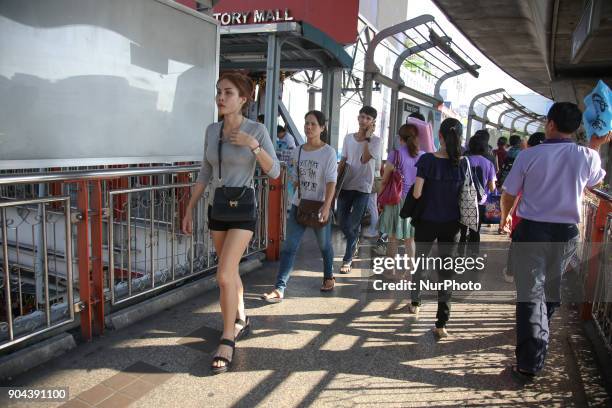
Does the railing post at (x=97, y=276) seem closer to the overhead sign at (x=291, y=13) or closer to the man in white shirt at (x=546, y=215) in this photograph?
the man in white shirt at (x=546, y=215)

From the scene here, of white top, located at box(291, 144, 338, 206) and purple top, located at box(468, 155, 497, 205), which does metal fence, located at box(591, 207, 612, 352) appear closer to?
purple top, located at box(468, 155, 497, 205)

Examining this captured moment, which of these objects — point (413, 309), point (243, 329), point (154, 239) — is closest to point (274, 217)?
point (154, 239)

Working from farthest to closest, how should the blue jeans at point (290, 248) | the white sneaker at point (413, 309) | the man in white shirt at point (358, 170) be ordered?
1. the man in white shirt at point (358, 170)
2. the blue jeans at point (290, 248)
3. the white sneaker at point (413, 309)

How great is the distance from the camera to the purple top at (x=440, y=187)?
343 cm

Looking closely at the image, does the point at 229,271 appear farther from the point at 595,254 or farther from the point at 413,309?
the point at 595,254

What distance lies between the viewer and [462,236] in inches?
144

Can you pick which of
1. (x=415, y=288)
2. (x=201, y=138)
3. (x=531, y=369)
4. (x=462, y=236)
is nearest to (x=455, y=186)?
(x=462, y=236)

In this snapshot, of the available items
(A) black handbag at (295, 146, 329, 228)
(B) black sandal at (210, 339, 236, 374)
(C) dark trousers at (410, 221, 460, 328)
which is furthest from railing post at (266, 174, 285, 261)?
(B) black sandal at (210, 339, 236, 374)

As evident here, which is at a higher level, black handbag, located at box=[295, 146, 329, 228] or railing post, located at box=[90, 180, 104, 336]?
black handbag, located at box=[295, 146, 329, 228]

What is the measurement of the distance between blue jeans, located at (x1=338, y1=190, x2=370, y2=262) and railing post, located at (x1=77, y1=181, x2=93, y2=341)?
267 cm

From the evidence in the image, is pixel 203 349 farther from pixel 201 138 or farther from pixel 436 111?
pixel 436 111

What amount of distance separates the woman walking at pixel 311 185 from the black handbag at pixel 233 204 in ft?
3.79

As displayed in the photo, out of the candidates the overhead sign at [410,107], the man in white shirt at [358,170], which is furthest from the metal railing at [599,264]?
the overhead sign at [410,107]

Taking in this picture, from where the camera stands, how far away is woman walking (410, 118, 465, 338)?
3.40 m
